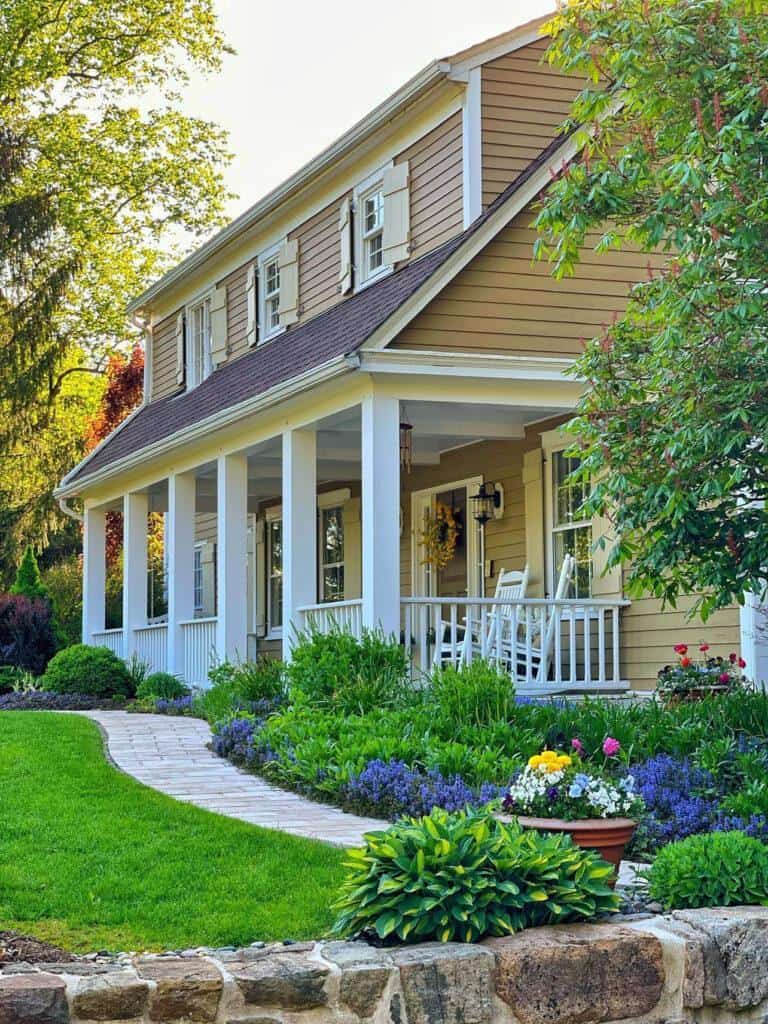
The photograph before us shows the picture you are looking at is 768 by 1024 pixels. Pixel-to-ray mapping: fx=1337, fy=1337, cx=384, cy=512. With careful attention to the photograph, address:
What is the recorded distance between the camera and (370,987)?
435cm

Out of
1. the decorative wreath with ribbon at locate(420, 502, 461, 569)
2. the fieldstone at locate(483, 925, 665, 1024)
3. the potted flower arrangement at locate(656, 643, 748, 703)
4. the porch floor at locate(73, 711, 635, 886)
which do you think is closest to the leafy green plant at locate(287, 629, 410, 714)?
the porch floor at locate(73, 711, 635, 886)

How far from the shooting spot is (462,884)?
4.64m

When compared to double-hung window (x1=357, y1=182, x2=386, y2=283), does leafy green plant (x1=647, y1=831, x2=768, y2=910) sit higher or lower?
lower

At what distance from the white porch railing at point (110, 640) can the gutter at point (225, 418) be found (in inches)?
80.2

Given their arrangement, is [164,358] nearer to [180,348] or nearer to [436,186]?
[180,348]

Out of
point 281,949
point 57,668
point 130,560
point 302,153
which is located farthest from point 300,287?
point 302,153

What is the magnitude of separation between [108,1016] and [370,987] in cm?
84

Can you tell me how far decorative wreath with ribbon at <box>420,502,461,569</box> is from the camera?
15.0 m

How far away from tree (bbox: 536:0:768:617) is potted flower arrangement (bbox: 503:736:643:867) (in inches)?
67.4

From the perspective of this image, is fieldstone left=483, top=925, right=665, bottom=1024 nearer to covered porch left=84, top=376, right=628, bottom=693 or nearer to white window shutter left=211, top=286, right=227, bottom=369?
covered porch left=84, top=376, right=628, bottom=693

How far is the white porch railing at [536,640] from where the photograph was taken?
11.1 meters

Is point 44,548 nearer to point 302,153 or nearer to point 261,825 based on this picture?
point 302,153

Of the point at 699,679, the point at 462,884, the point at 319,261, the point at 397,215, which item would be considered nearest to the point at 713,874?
→ the point at 462,884

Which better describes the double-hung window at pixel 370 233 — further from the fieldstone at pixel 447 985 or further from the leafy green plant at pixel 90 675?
the fieldstone at pixel 447 985
